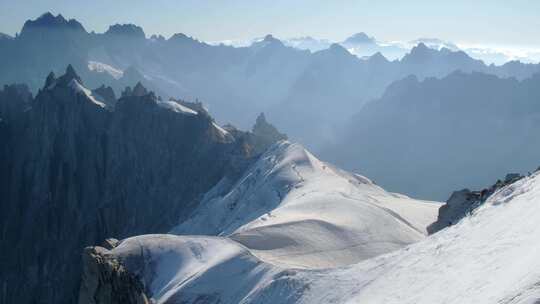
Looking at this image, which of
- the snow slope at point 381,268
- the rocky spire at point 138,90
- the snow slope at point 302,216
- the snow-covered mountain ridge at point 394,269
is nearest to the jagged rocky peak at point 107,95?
the rocky spire at point 138,90

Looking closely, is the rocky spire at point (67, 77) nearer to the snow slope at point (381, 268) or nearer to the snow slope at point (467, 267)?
the snow slope at point (381, 268)

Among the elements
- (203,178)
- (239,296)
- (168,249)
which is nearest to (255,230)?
(168,249)

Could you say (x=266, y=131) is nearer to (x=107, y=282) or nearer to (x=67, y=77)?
(x=67, y=77)

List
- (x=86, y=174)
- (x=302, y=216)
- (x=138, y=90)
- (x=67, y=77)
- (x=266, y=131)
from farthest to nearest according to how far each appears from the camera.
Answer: (x=266, y=131), (x=138, y=90), (x=67, y=77), (x=86, y=174), (x=302, y=216)

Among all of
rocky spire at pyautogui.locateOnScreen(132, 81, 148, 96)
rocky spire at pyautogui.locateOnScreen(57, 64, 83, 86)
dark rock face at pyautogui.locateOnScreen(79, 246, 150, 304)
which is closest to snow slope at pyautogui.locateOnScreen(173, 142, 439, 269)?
dark rock face at pyautogui.locateOnScreen(79, 246, 150, 304)

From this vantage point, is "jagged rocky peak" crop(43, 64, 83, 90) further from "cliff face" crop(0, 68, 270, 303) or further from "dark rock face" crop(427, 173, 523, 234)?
"dark rock face" crop(427, 173, 523, 234)

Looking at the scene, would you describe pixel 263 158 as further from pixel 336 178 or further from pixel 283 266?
pixel 283 266

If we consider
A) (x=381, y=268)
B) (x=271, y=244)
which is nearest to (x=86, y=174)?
(x=271, y=244)
